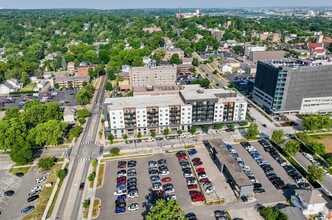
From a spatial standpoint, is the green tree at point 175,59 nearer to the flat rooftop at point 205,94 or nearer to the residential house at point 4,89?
the flat rooftop at point 205,94

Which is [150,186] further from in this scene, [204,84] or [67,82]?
[67,82]

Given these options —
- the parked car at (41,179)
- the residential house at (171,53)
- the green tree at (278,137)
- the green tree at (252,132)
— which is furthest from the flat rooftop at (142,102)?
the residential house at (171,53)

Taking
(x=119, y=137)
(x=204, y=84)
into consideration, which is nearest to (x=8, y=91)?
(x=119, y=137)

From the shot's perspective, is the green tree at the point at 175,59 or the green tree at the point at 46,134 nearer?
the green tree at the point at 46,134

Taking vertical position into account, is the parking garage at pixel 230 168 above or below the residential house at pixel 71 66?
below

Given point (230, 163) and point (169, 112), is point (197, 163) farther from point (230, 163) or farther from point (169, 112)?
point (169, 112)

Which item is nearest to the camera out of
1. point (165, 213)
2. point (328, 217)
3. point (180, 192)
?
point (165, 213)

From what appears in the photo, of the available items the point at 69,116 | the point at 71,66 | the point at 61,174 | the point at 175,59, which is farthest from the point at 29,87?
the point at 61,174
